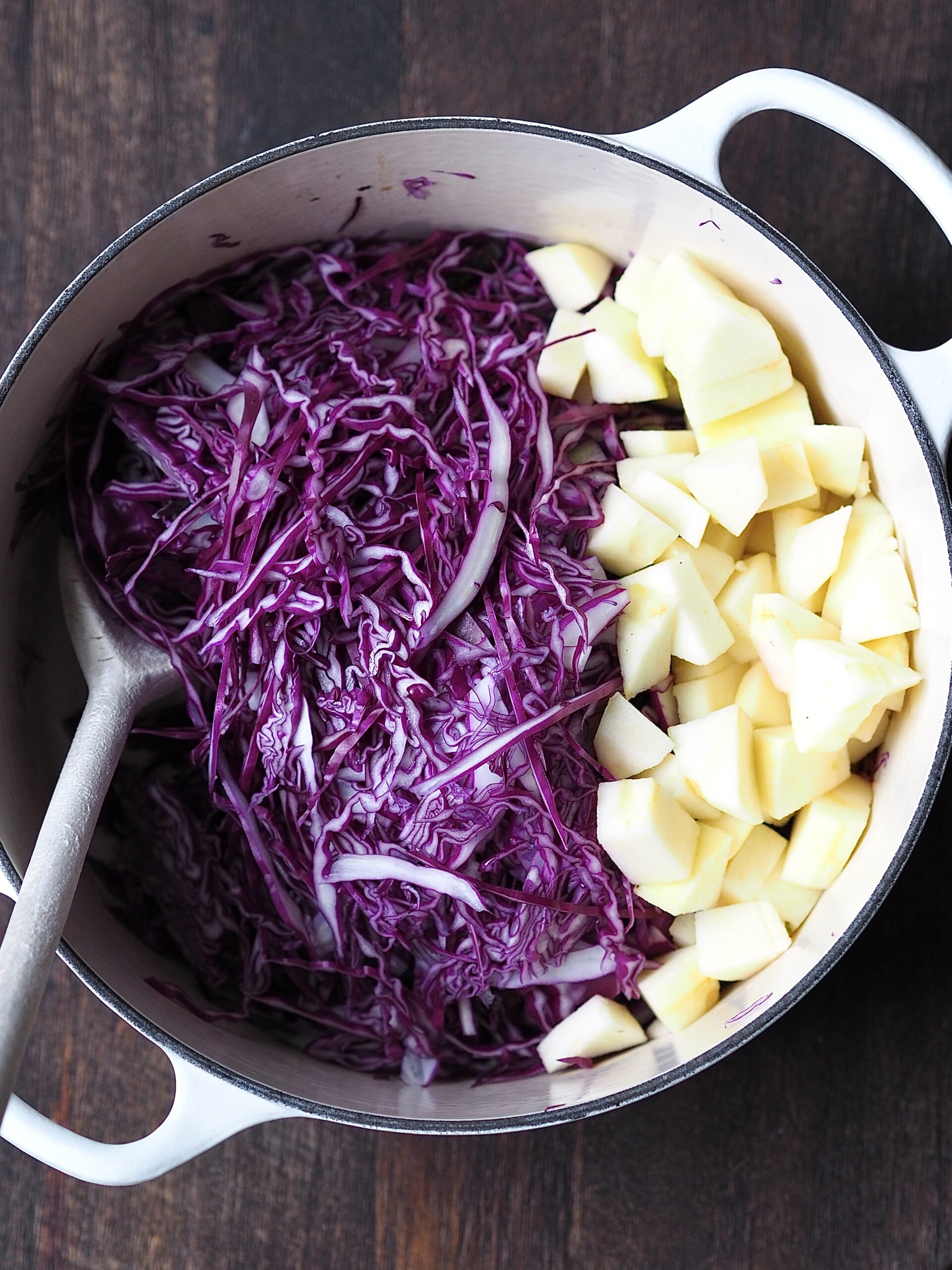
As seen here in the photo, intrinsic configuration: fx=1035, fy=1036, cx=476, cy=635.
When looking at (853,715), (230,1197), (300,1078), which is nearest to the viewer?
(853,715)

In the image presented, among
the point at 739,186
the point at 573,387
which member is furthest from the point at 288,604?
the point at 739,186

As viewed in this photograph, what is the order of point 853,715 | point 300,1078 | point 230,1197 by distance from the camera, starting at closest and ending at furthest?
point 853,715 → point 300,1078 → point 230,1197

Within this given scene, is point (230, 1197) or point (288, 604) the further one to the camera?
point (230, 1197)

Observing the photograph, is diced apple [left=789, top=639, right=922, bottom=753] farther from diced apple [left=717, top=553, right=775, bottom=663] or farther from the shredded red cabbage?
the shredded red cabbage

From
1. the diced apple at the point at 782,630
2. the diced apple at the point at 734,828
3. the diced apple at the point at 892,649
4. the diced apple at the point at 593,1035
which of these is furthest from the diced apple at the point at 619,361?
the diced apple at the point at 593,1035

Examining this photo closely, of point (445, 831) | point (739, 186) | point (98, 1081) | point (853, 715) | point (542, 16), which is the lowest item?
point (98, 1081)

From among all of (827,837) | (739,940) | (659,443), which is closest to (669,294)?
(659,443)

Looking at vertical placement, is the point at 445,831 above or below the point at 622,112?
below

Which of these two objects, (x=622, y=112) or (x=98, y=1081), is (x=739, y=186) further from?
(x=98, y=1081)
